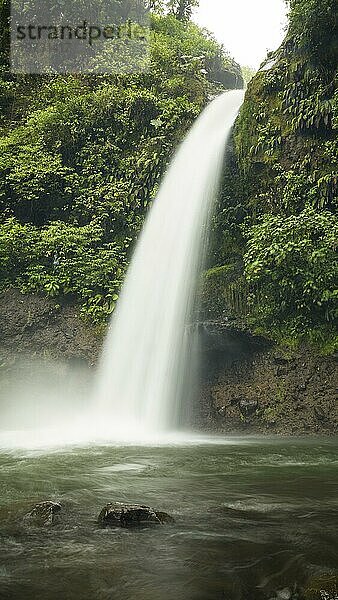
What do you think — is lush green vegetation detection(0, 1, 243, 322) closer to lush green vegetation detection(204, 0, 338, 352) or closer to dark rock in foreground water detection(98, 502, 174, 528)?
lush green vegetation detection(204, 0, 338, 352)

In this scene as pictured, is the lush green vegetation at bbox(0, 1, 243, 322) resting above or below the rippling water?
above

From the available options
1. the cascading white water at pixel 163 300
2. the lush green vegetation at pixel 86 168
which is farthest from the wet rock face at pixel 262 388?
the lush green vegetation at pixel 86 168

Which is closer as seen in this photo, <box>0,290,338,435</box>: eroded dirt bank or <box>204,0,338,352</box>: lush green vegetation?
<box>0,290,338,435</box>: eroded dirt bank

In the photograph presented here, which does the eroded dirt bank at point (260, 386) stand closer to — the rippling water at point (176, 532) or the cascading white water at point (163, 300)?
the cascading white water at point (163, 300)

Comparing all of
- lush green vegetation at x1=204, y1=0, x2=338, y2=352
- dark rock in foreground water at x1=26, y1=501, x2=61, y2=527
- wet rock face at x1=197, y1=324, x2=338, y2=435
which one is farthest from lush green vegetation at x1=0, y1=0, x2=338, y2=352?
dark rock in foreground water at x1=26, y1=501, x2=61, y2=527

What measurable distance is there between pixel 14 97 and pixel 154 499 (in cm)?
1784

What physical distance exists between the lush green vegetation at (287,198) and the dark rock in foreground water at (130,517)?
7.22 meters

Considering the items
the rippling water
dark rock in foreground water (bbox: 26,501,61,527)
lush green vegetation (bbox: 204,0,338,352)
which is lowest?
the rippling water

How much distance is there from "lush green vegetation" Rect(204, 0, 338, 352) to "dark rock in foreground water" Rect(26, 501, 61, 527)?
7445mm

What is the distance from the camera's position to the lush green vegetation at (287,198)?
1112 centimetres

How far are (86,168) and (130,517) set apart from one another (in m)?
13.6

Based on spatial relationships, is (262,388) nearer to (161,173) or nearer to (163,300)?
(163,300)

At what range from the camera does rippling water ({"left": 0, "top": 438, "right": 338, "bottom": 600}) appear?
3414 mm

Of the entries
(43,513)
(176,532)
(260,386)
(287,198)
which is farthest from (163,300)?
(176,532)
